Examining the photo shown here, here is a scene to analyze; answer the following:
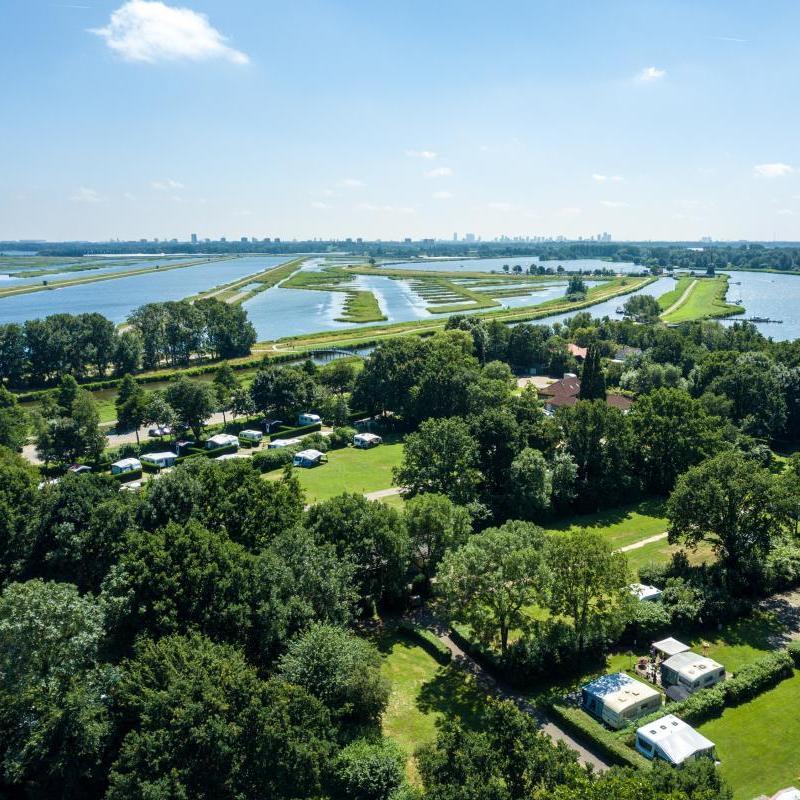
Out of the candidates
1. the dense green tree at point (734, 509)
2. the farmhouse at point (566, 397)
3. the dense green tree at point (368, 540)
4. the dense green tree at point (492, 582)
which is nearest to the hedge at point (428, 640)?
the dense green tree at point (368, 540)

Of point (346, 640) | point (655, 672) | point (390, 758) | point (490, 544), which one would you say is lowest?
point (655, 672)

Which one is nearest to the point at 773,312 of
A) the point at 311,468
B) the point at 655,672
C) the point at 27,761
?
the point at 311,468

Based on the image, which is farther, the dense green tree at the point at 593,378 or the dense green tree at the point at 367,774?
the dense green tree at the point at 593,378

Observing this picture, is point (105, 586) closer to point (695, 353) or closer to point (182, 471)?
point (182, 471)

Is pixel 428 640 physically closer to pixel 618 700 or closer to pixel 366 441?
pixel 618 700

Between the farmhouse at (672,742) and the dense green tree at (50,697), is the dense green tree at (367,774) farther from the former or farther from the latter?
the farmhouse at (672,742)

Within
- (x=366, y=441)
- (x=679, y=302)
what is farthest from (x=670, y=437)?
(x=679, y=302)
